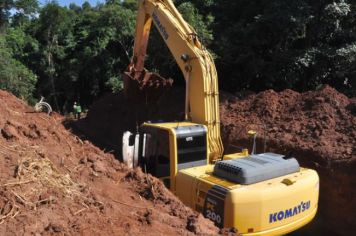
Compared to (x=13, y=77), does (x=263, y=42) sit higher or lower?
higher

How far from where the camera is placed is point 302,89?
54.7 feet

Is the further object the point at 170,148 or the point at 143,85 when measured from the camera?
the point at 143,85

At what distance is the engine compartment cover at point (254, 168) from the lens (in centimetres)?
695

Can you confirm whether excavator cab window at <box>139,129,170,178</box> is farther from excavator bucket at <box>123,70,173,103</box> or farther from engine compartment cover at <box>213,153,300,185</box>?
excavator bucket at <box>123,70,173,103</box>

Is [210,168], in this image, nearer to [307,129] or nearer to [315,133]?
[315,133]

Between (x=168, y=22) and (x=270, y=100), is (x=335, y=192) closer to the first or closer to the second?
(x=270, y=100)

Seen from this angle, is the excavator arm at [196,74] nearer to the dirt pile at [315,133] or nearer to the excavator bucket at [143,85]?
the dirt pile at [315,133]

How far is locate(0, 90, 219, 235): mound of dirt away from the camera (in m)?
4.02

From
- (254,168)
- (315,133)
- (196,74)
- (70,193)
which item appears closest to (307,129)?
(315,133)

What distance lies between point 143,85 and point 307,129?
4753 millimetres

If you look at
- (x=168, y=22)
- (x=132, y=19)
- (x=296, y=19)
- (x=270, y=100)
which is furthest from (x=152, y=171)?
(x=132, y=19)

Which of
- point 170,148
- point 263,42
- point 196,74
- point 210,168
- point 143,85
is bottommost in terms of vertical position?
point 210,168

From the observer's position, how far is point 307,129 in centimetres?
1145

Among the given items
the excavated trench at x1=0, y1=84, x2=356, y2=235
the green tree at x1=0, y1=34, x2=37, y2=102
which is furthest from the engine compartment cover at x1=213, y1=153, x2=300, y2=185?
the green tree at x1=0, y1=34, x2=37, y2=102
